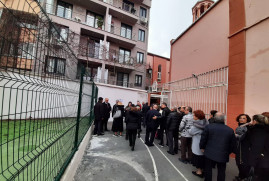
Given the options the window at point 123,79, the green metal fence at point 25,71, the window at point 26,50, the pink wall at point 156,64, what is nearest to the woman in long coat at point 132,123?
the green metal fence at point 25,71

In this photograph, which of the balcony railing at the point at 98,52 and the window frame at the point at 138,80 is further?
the window frame at the point at 138,80

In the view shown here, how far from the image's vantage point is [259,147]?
9.56 feet

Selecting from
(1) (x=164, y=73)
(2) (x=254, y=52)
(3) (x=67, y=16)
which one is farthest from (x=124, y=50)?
(2) (x=254, y=52)

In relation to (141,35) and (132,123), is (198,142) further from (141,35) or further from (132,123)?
(141,35)

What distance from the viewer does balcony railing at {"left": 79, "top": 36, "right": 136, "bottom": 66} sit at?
44.6ft

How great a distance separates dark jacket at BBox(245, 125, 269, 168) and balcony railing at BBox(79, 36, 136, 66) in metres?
13.3

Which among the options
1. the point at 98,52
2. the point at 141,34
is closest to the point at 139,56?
the point at 141,34

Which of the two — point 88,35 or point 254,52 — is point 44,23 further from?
point 88,35

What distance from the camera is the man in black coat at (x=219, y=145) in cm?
296

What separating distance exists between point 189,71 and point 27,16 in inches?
422

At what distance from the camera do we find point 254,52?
15.5 ft

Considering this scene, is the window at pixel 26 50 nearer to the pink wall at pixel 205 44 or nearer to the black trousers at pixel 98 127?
the black trousers at pixel 98 127

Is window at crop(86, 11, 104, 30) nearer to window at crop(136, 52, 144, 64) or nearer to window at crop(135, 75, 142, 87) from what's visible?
window at crop(136, 52, 144, 64)

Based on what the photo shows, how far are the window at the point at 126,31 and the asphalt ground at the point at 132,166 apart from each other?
14.9 m
